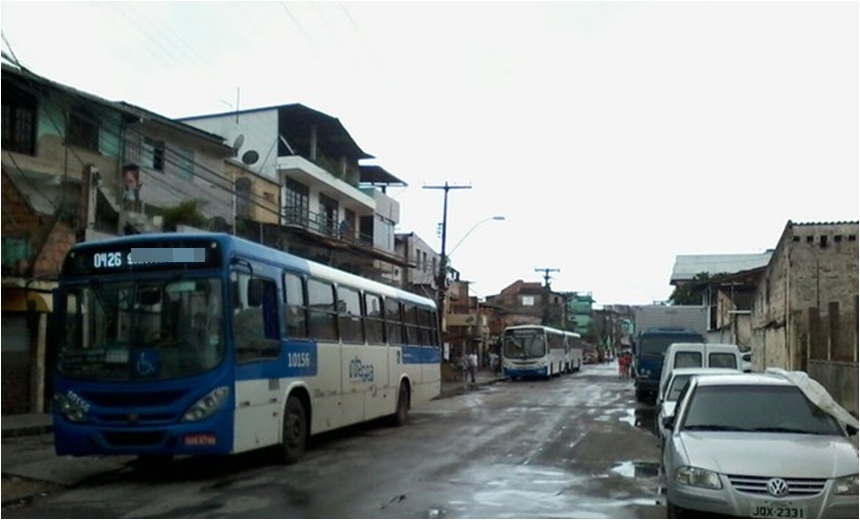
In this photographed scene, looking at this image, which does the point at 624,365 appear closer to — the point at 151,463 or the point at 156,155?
the point at 156,155

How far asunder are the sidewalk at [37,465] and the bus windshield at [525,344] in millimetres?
35413

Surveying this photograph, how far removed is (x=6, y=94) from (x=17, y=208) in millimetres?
3839

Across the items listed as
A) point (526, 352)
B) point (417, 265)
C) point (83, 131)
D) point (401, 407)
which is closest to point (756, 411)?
point (401, 407)

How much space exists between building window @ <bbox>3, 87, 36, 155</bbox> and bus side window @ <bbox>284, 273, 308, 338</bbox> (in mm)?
12219

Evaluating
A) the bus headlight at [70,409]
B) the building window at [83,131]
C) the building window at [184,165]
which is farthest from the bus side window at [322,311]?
the building window at [184,165]

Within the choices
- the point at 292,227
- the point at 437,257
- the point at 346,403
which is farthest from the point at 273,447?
the point at 437,257

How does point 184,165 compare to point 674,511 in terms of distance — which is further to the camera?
point 184,165

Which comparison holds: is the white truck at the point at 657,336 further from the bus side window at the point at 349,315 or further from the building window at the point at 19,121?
the building window at the point at 19,121

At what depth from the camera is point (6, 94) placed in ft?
79.5

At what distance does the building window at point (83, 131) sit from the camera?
26109 millimetres

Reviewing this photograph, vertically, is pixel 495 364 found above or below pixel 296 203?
below

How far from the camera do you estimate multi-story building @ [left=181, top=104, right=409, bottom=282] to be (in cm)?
4131

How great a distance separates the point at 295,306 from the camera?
15.2 m

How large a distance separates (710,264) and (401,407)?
66518 millimetres
